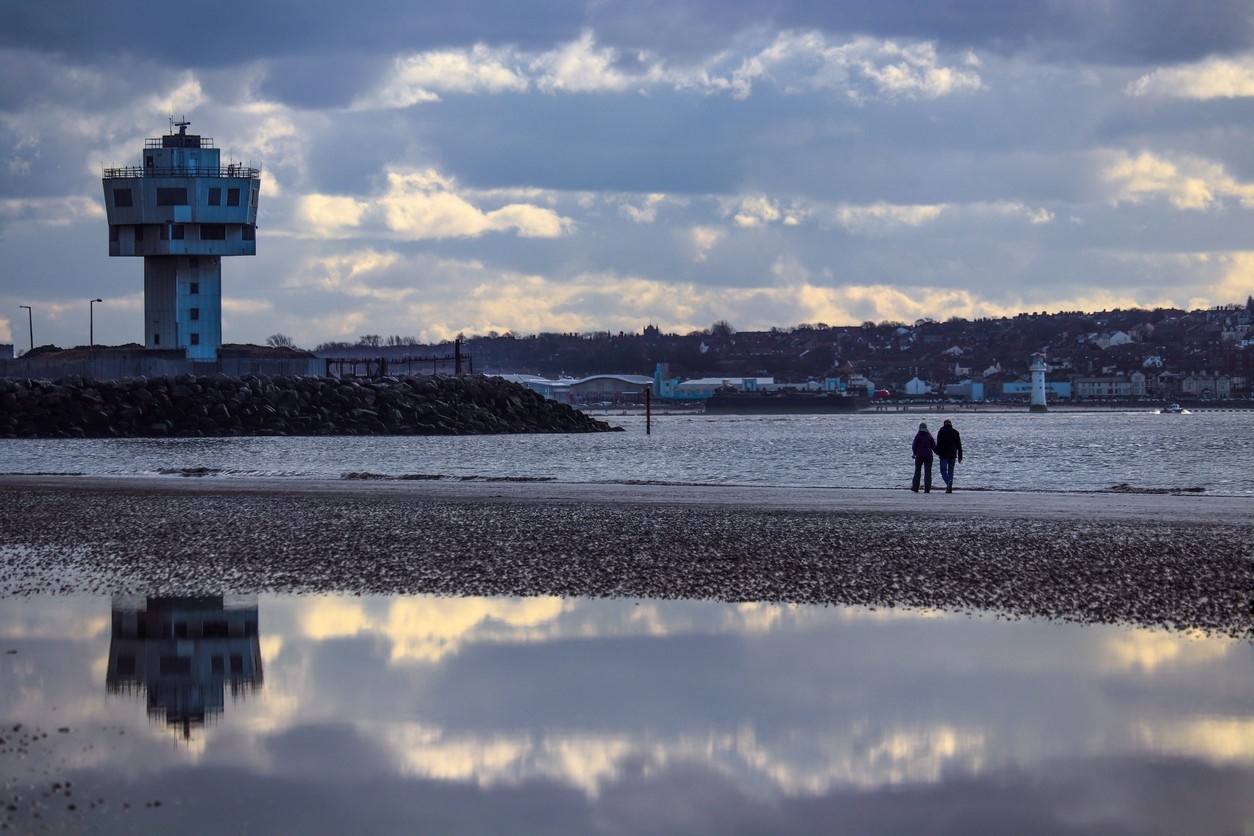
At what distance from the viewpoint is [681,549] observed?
17438 millimetres

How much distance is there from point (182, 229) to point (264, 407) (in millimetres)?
12878

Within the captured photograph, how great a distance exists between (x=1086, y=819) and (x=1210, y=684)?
3215 mm

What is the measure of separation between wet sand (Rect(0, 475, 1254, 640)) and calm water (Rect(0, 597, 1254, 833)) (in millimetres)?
1820

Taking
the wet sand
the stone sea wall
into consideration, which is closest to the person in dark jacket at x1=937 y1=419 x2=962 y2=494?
the wet sand

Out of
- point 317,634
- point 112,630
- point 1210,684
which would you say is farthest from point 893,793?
point 112,630

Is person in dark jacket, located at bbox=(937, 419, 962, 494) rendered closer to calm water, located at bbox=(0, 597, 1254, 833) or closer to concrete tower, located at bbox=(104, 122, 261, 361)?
calm water, located at bbox=(0, 597, 1254, 833)

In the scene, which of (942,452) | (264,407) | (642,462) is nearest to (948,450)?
(942,452)

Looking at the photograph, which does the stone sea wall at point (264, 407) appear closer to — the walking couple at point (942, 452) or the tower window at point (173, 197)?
the tower window at point (173, 197)

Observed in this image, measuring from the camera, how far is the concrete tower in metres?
80.1

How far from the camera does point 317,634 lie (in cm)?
1142

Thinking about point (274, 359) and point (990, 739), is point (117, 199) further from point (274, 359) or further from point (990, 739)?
point (990, 739)

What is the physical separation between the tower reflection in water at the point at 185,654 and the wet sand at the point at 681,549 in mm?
1154

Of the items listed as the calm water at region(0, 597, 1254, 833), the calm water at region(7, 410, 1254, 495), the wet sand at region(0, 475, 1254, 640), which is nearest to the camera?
the calm water at region(0, 597, 1254, 833)

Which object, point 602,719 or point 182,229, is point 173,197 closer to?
point 182,229
